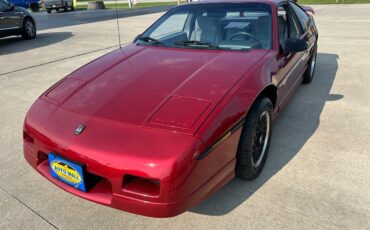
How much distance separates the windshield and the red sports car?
1 cm

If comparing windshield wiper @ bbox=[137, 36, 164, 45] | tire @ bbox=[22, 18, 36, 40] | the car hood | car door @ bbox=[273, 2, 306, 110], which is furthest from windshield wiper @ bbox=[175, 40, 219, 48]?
tire @ bbox=[22, 18, 36, 40]

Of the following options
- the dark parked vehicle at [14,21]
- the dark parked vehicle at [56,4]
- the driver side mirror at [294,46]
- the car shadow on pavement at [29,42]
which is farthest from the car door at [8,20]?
the dark parked vehicle at [56,4]

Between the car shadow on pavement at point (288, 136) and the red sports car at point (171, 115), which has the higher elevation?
the red sports car at point (171, 115)

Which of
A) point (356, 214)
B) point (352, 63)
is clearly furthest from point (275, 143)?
point (352, 63)

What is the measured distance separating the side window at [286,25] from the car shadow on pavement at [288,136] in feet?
3.01

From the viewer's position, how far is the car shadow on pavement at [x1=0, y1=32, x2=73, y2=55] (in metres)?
8.87

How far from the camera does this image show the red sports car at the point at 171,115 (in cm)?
192

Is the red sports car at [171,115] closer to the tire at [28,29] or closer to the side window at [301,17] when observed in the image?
the side window at [301,17]

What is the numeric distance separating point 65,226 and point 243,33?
2269mm

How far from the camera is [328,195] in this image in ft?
8.23

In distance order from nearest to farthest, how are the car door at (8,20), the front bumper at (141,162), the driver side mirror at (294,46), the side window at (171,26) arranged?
1. the front bumper at (141,162)
2. the driver side mirror at (294,46)
3. the side window at (171,26)
4. the car door at (8,20)

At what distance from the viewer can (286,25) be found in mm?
3596

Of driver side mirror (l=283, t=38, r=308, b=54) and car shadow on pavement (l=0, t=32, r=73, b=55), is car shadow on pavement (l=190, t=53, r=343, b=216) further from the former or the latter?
car shadow on pavement (l=0, t=32, r=73, b=55)

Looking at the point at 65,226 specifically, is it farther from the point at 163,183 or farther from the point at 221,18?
the point at 221,18
